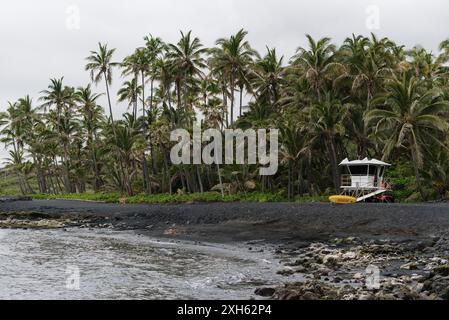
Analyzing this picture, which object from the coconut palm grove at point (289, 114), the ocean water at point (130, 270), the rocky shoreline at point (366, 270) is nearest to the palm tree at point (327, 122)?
the coconut palm grove at point (289, 114)

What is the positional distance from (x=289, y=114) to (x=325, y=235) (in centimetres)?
2169

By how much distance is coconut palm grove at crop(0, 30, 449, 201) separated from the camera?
34.2 metres

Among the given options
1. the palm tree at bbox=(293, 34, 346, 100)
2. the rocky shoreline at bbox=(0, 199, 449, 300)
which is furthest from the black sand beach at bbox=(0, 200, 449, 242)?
the palm tree at bbox=(293, 34, 346, 100)

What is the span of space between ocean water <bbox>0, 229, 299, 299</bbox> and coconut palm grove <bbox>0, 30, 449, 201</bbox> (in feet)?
55.4

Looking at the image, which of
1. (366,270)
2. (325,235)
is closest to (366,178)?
(325,235)

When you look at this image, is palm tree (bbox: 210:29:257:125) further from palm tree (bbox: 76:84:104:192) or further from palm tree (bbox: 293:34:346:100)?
palm tree (bbox: 76:84:104:192)

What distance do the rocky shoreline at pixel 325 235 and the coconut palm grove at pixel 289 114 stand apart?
8.12m

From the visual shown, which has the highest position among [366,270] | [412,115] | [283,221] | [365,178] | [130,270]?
[412,115]

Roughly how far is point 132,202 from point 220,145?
10.8 meters

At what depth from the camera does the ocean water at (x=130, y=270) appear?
14281 millimetres

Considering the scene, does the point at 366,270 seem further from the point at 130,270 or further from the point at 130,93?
the point at 130,93

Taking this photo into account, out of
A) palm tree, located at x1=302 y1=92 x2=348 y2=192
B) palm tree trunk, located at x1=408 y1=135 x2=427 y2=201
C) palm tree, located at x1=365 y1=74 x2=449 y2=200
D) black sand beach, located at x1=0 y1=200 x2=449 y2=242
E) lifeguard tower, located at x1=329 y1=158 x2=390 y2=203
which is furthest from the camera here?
palm tree, located at x1=302 y1=92 x2=348 y2=192

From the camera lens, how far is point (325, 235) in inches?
912
